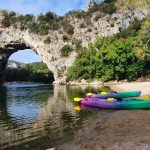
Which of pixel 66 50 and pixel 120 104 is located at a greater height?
pixel 66 50

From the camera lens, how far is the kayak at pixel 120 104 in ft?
108

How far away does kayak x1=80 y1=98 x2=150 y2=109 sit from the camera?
108 ft

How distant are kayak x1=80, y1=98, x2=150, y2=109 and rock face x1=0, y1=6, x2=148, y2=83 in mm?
58895

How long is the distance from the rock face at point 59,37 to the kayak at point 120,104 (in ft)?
193

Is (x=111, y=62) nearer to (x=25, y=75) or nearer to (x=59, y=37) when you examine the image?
(x=59, y=37)

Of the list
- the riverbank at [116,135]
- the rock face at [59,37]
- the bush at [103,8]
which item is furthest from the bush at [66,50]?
the riverbank at [116,135]

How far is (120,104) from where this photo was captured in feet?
114

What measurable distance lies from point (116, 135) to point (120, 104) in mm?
13436

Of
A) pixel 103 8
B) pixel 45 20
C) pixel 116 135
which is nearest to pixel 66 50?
pixel 45 20

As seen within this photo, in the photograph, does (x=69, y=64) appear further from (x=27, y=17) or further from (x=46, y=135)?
(x=46, y=135)

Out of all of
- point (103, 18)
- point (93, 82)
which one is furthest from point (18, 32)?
point (93, 82)

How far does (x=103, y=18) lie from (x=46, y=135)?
84.3 m

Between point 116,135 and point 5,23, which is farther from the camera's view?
point 5,23

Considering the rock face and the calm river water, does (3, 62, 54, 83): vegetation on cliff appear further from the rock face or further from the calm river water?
the calm river water
